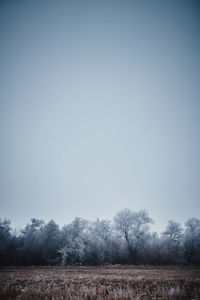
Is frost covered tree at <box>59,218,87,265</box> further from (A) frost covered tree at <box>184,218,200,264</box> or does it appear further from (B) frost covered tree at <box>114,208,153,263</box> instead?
(A) frost covered tree at <box>184,218,200,264</box>

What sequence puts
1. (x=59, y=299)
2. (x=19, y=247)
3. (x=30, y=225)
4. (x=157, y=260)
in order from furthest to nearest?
(x=30, y=225) → (x=19, y=247) → (x=157, y=260) → (x=59, y=299)

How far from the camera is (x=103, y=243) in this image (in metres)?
46.7

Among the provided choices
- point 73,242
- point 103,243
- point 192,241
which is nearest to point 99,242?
point 103,243

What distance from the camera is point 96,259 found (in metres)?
42.5

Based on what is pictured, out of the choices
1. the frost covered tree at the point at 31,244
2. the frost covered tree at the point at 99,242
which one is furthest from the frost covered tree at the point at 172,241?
the frost covered tree at the point at 31,244

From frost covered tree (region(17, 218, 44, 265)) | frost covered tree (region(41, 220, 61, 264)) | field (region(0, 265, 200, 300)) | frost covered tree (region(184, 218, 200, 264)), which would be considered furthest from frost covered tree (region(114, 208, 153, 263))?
field (region(0, 265, 200, 300))

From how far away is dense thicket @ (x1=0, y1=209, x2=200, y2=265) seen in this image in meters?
41.8

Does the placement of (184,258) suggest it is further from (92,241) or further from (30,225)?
(30,225)

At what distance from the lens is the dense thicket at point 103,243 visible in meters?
41.8

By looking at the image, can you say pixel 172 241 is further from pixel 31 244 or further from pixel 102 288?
pixel 102 288

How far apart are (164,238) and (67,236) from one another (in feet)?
94.4

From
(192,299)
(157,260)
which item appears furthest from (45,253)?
(192,299)

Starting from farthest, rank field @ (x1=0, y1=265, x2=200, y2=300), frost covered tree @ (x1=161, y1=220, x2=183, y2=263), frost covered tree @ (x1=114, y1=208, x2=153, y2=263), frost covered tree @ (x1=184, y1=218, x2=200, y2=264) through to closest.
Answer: frost covered tree @ (x1=114, y1=208, x2=153, y2=263), frost covered tree @ (x1=161, y1=220, x2=183, y2=263), frost covered tree @ (x1=184, y1=218, x2=200, y2=264), field @ (x1=0, y1=265, x2=200, y2=300)

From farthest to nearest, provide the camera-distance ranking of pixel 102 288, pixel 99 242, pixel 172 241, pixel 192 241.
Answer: pixel 172 241, pixel 99 242, pixel 192 241, pixel 102 288
